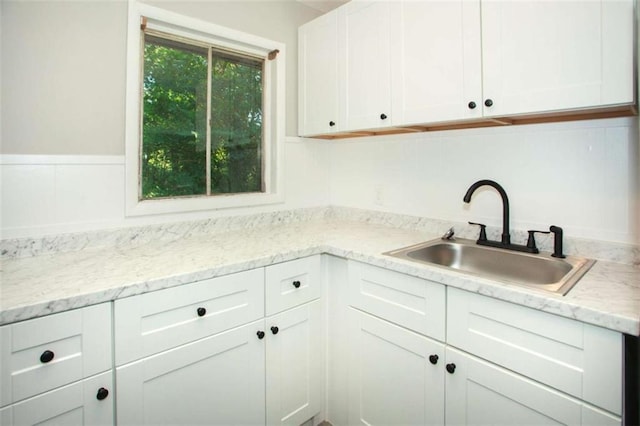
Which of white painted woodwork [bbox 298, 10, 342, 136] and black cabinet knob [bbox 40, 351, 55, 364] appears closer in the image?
black cabinet knob [bbox 40, 351, 55, 364]

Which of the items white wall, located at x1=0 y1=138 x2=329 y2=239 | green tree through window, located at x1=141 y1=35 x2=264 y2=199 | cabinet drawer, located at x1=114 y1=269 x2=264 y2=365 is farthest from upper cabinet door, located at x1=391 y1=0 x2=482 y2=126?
white wall, located at x1=0 y1=138 x2=329 y2=239

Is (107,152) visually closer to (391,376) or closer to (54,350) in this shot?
(54,350)

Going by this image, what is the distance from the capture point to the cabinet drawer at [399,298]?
125cm

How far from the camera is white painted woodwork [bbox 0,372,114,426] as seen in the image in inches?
36.3

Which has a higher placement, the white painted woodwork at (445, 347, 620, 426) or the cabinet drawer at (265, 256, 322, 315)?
the cabinet drawer at (265, 256, 322, 315)

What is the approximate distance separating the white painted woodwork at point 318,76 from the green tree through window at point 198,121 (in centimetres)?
27

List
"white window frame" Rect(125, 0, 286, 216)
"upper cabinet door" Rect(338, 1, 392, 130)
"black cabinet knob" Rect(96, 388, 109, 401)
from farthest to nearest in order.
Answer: "upper cabinet door" Rect(338, 1, 392, 130) → "white window frame" Rect(125, 0, 286, 216) → "black cabinet knob" Rect(96, 388, 109, 401)

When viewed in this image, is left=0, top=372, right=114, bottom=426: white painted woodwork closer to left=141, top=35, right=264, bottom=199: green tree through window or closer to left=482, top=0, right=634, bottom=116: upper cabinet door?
left=141, top=35, right=264, bottom=199: green tree through window

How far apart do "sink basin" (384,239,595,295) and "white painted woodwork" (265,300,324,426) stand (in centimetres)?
51

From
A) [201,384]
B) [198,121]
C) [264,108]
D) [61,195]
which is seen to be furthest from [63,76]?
[201,384]

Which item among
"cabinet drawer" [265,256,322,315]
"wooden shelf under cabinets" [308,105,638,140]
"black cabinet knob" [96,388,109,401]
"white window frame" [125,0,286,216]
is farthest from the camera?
"white window frame" [125,0,286,216]

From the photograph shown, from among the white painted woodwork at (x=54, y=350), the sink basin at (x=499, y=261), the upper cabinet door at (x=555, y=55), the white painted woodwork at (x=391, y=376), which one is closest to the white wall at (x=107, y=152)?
the sink basin at (x=499, y=261)

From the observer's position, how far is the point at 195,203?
1.85m

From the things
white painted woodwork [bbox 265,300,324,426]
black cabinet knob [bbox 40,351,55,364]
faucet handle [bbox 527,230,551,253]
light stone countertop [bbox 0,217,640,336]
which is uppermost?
faucet handle [bbox 527,230,551,253]
